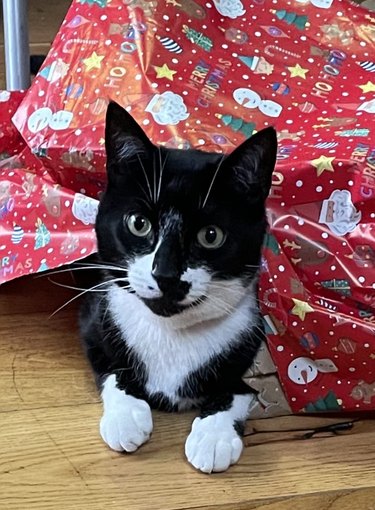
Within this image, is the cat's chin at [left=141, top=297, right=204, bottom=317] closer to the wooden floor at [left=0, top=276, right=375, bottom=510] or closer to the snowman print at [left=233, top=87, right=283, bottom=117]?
the wooden floor at [left=0, top=276, right=375, bottom=510]

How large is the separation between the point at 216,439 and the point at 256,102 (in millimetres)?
535

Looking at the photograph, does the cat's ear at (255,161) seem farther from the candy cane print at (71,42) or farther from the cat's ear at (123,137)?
the candy cane print at (71,42)

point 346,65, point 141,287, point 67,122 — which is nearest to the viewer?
point 141,287

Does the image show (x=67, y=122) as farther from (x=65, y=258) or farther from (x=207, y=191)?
(x=207, y=191)

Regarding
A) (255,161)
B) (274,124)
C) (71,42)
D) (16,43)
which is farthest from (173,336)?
(16,43)

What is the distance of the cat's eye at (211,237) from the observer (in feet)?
3.32

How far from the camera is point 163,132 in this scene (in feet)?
3.95

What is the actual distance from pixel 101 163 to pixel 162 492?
18.3 inches

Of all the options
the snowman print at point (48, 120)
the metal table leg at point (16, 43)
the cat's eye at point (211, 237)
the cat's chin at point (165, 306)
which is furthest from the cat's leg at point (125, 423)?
the metal table leg at point (16, 43)

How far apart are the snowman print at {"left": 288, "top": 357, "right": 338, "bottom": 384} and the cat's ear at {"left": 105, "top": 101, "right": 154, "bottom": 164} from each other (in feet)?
1.20

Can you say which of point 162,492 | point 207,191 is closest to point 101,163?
point 207,191

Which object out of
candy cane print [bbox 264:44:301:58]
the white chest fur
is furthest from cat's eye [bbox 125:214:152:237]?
candy cane print [bbox 264:44:301:58]

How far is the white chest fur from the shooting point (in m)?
1.11

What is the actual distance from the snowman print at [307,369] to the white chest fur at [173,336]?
0.09m
